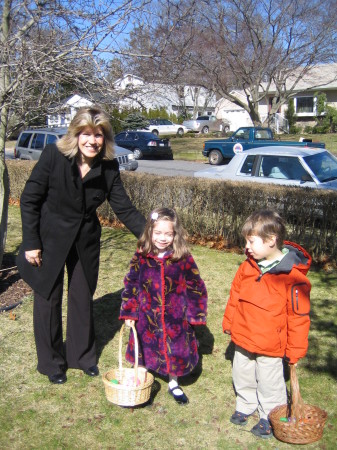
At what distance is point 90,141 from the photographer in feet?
11.3

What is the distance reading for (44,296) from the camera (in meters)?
Result: 3.63

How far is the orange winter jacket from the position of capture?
3049 millimetres

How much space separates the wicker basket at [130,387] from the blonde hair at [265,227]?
3.38ft

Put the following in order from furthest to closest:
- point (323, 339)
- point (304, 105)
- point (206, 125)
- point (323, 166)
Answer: point (206, 125) < point (304, 105) < point (323, 166) < point (323, 339)

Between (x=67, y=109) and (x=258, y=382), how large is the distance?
11.4 ft

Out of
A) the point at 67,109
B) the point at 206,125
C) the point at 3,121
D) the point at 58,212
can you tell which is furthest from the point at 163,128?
the point at 58,212

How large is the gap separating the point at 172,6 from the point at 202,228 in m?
3.55

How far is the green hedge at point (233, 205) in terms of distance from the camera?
643 cm

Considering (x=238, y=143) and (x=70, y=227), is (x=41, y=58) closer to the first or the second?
(x=70, y=227)

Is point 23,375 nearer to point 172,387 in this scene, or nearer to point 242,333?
point 172,387

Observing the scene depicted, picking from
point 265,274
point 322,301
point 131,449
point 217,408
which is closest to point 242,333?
point 265,274

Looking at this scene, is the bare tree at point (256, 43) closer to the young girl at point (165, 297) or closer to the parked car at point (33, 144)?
the parked car at point (33, 144)

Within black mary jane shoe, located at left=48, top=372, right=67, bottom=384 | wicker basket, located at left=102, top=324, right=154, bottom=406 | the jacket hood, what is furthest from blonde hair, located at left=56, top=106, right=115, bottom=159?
black mary jane shoe, located at left=48, top=372, right=67, bottom=384

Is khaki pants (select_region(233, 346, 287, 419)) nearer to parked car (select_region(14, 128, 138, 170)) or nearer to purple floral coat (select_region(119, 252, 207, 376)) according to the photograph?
purple floral coat (select_region(119, 252, 207, 376))
